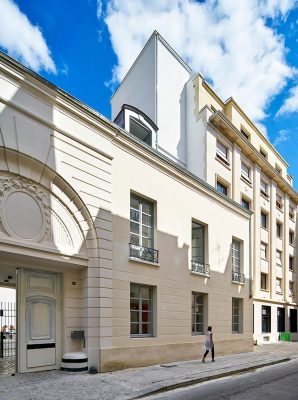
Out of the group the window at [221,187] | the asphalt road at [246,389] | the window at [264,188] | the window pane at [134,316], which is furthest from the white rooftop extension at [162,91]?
the asphalt road at [246,389]

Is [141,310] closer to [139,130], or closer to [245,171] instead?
[139,130]

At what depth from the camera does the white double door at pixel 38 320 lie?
29.7ft

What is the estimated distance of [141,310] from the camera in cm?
1187

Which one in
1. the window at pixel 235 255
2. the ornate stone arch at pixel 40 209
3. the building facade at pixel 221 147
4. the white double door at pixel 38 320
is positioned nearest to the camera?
the ornate stone arch at pixel 40 209

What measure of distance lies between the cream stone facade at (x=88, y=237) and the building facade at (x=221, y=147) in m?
7.48

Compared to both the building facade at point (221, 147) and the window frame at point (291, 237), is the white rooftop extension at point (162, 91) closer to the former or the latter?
the building facade at point (221, 147)

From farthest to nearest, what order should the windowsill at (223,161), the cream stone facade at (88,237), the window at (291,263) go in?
the window at (291,263) → the windowsill at (223,161) → the cream stone facade at (88,237)

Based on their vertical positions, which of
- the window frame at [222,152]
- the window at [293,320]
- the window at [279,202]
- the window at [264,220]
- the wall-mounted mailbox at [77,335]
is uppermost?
the window frame at [222,152]

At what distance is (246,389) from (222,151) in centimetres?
1730

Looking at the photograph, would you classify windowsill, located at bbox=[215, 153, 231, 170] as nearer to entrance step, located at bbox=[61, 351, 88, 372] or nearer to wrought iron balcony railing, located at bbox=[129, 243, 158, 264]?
wrought iron balcony railing, located at bbox=[129, 243, 158, 264]

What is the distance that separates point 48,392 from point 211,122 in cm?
1849

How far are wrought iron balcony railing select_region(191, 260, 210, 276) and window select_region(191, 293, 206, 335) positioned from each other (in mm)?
882

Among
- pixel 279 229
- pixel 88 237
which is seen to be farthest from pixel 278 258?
pixel 88 237

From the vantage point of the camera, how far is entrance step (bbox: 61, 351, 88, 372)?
934 centimetres
